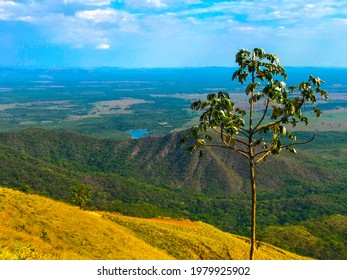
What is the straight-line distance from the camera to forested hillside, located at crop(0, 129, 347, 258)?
377ft

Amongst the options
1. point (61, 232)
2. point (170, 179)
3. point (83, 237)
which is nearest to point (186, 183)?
point (170, 179)

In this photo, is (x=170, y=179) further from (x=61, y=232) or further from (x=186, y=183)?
(x=61, y=232)

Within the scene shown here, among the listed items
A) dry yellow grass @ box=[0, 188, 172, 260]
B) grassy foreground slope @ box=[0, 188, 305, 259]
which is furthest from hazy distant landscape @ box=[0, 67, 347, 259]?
dry yellow grass @ box=[0, 188, 172, 260]

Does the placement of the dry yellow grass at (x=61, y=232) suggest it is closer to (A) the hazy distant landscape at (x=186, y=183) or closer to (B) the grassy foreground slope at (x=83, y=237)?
(B) the grassy foreground slope at (x=83, y=237)

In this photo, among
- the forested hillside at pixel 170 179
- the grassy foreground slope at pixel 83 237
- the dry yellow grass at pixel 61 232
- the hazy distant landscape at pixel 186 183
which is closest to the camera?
the grassy foreground slope at pixel 83 237

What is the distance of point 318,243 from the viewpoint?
82.1 meters

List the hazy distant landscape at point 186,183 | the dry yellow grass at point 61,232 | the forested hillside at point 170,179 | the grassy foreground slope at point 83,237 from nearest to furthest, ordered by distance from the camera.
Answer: the grassy foreground slope at point 83,237
the dry yellow grass at point 61,232
the hazy distant landscape at point 186,183
the forested hillside at point 170,179

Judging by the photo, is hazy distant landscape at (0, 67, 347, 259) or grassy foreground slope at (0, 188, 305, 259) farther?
hazy distant landscape at (0, 67, 347, 259)

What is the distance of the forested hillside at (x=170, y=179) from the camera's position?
115000 mm

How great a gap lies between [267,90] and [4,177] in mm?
115678

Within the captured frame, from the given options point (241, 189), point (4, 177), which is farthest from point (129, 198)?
point (241, 189)

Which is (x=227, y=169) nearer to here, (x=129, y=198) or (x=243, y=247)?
(x=129, y=198)

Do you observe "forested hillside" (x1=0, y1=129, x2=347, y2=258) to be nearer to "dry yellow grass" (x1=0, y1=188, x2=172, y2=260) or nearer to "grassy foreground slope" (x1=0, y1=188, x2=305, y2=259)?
"grassy foreground slope" (x1=0, y1=188, x2=305, y2=259)

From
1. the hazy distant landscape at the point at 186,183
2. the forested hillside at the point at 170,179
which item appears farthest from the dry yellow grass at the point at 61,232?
the forested hillside at the point at 170,179
